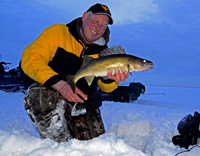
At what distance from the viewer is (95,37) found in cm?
327

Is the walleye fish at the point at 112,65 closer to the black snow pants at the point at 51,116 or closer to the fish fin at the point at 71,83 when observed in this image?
the fish fin at the point at 71,83

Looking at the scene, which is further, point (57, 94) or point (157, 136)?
point (157, 136)

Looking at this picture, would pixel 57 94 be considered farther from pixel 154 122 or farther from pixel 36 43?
pixel 154 122

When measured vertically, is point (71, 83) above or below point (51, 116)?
above

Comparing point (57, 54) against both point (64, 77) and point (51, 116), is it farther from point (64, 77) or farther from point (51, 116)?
point (51, 116)

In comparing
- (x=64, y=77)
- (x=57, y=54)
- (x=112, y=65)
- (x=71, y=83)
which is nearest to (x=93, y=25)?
(x=57, y=54)

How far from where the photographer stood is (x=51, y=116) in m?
2.65

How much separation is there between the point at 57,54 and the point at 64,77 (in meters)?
0.45

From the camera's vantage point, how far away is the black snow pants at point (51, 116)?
104 inches

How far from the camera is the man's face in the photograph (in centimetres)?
313

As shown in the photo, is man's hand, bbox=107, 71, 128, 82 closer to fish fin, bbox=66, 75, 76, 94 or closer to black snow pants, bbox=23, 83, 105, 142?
fish fin, bbox=66, 75, 76, 94

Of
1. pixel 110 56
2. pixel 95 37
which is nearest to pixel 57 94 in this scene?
pixel 110 56

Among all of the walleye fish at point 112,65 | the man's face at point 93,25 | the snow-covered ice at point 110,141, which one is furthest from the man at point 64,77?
the snow-covered ice at point 110,141

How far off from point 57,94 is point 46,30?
1.20 meters
